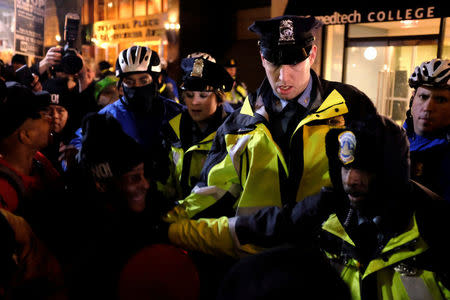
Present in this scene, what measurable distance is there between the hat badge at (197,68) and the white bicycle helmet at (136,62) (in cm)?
57

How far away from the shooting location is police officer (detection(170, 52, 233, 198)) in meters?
3.41

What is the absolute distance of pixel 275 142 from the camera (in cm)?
267

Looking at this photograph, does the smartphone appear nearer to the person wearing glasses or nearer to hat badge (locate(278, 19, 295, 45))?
the person wearing glasses

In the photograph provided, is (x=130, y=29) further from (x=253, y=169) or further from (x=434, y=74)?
(x=253, y=169)

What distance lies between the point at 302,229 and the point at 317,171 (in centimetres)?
44

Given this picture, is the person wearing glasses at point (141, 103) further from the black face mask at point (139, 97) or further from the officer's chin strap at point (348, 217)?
the officer's chin strap at point (348, 217)

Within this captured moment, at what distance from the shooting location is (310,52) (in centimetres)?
275

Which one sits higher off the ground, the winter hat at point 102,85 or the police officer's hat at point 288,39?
the police officer's hat at point 288,39

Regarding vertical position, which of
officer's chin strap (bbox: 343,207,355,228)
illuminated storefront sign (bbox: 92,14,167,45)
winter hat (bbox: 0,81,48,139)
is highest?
illuminated storefront sign (bbox: 92,14,167,45)

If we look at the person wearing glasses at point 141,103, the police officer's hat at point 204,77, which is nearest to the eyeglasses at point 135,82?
the person wearing glasses at point 141,103

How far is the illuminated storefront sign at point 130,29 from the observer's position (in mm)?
17500

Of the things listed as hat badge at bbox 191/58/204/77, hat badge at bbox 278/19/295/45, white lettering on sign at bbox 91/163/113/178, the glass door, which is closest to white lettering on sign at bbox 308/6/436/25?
the glass door


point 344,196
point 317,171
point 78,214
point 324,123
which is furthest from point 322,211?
point 78,214

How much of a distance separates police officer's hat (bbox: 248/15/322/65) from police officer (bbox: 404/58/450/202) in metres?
1.16
